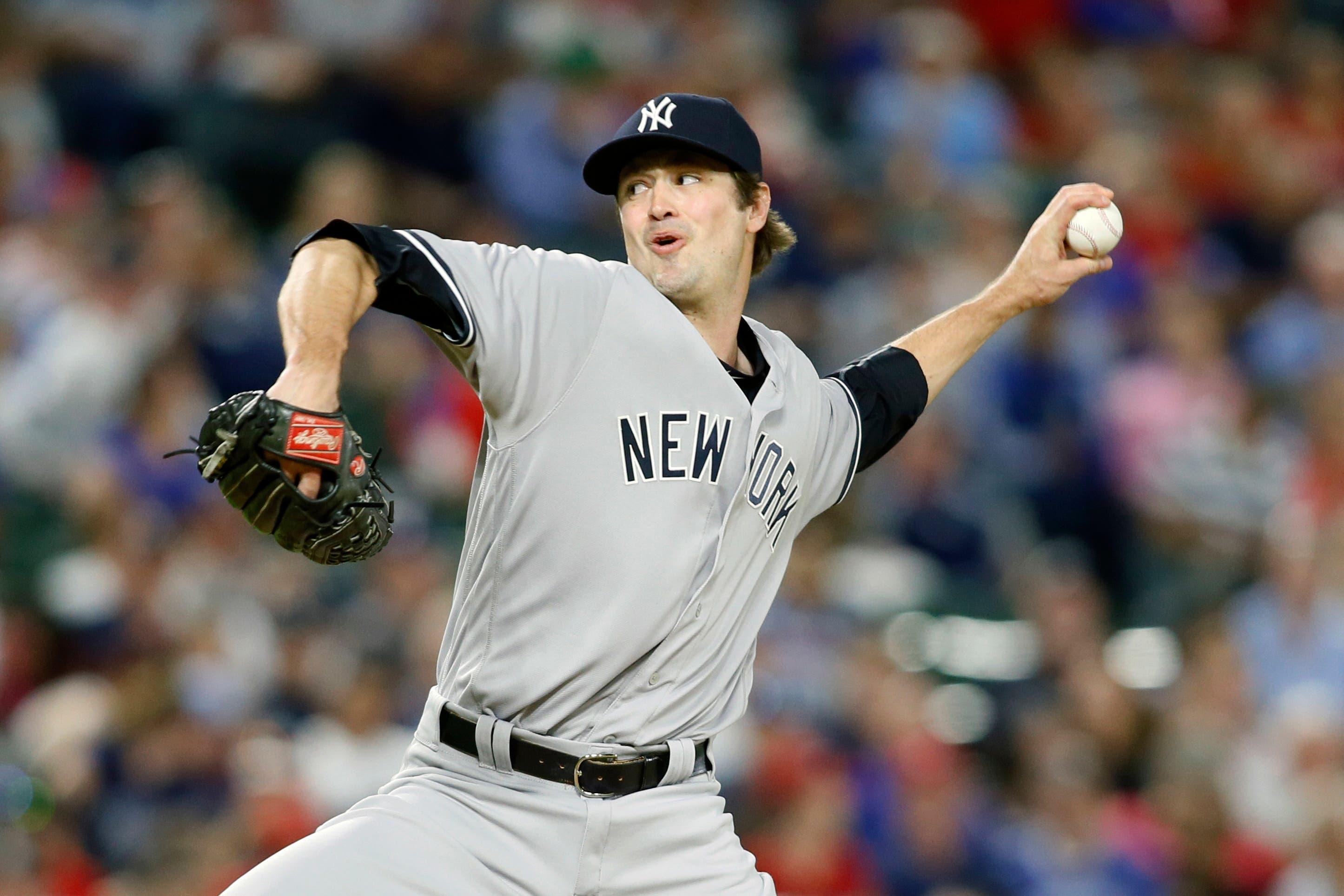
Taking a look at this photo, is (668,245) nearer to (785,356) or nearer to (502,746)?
(785,356)

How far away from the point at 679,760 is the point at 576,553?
17.7 inches

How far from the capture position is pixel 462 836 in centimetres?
315

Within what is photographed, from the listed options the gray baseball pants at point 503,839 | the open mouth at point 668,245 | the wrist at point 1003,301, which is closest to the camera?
the gray baseball pants at point 503,839

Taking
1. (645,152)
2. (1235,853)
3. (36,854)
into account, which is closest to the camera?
(645,152)

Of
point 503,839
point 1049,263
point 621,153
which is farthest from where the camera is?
point 1049,263

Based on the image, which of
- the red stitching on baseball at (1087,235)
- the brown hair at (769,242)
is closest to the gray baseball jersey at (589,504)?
the brown hair at (769,242)

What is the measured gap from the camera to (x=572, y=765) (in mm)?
3203

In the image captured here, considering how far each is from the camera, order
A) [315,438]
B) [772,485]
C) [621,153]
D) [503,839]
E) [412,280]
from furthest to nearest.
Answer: [621,153] < [772,485] < [503,839] < [412,280] < [315,438]

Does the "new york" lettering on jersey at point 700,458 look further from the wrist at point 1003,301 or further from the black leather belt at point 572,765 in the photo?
the wrist at point 1003,301

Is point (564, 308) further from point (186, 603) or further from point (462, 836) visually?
point (186, 603)

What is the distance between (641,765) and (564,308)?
2.81 feet

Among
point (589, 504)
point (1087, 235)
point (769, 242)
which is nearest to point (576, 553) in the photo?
point (589, 504)

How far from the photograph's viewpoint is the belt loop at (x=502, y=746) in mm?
3188

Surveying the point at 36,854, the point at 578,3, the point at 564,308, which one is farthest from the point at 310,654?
the point at 578,3
